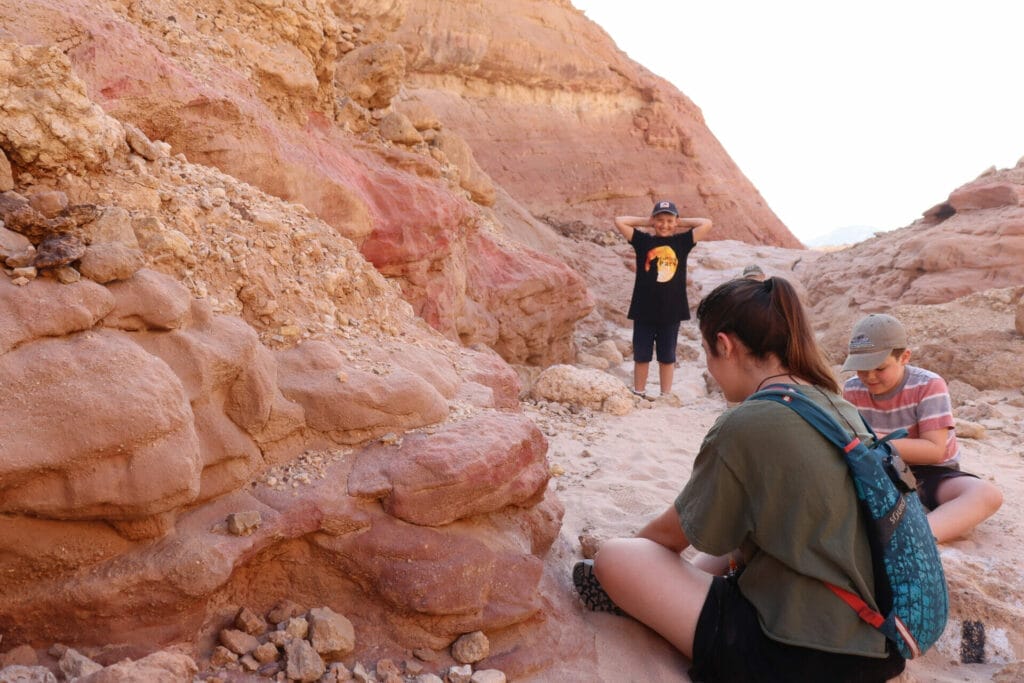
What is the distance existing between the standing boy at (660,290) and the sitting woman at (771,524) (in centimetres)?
381

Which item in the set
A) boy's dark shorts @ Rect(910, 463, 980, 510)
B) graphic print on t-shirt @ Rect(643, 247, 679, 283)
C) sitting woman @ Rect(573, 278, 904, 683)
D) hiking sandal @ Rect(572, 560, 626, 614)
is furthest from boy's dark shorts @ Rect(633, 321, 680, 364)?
sitting woman @ Rect(573, 278, 904, 683)

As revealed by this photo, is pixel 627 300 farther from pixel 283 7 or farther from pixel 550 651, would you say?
pixel 550 651

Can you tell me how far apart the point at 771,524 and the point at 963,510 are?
154 centimetres

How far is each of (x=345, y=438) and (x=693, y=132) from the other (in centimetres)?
2036

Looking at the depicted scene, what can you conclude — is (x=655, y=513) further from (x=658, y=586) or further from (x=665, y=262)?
(x=665, y=262)

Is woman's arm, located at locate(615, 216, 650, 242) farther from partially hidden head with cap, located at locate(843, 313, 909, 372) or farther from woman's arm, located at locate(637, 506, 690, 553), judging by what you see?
woman's arm, located at locate(637, 506, 690, 553)

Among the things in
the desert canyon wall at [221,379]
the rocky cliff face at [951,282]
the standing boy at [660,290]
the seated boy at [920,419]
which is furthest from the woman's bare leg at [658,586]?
the rocky cliff face at [951,282]

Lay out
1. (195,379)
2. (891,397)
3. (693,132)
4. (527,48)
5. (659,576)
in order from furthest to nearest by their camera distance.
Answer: (693,132)
(527,48)
(891,397)
(659,576)
(195,379)

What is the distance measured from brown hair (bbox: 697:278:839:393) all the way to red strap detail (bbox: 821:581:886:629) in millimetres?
499

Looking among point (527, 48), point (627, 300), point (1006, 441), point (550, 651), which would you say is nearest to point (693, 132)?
point (527, 48)

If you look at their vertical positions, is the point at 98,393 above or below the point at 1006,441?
above

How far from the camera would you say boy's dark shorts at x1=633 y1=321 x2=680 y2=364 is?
5.94 m

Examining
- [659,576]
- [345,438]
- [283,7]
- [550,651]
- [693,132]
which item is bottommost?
[550,651]

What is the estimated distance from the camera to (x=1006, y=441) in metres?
4.75
